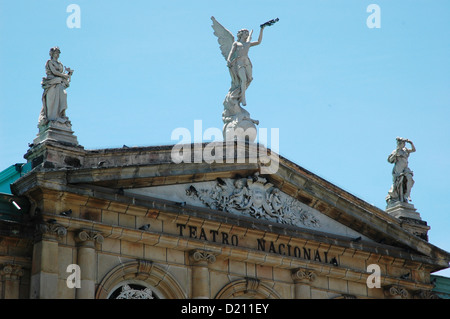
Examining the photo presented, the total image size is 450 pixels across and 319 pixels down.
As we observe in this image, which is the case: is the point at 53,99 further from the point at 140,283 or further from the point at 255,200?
the point at 255,200

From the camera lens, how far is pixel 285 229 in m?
30.8

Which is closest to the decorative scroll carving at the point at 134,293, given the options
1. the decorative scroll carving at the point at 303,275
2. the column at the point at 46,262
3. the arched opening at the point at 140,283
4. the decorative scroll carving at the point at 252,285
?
the arched opening at the point at 140,283

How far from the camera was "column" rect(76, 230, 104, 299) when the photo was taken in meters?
26.9

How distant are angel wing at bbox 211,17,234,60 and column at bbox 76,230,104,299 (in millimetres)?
8000

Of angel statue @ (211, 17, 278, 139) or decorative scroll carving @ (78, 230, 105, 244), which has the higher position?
angel statue @ (211, 17, 278, 139)

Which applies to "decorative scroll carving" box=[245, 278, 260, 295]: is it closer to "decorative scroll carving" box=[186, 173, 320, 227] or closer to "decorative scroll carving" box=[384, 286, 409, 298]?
"decorative scroll carving" box=[186, 173, 320, 227]

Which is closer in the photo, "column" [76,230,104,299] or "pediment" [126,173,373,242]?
"column" [76,230,104,299]

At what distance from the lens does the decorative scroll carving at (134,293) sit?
92.0 ft

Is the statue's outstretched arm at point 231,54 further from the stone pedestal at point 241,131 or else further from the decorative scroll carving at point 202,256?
the decorative scroll carving at point 202,256

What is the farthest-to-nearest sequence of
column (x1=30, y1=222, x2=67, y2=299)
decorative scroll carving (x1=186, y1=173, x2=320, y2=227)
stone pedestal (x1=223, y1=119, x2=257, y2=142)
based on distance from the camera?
stone pedestal (x1=223, y1=119, x2=257, y2=142) → decorative scroll carving (x1=186, y1=173, x2=320, y2=227) → column (x1=30, y1=222, x2=67, y2=299)

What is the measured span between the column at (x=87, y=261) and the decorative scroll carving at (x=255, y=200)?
3.51 metres

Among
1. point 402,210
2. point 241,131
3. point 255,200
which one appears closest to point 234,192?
point 255,200

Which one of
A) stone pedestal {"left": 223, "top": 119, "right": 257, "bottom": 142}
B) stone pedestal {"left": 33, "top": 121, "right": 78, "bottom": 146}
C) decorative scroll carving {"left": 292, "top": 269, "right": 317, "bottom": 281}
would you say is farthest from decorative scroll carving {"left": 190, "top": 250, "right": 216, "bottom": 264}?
stone pedestal {"left": 33, "top": 121, "right": 78, "bottom": 146}
